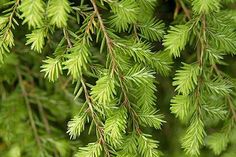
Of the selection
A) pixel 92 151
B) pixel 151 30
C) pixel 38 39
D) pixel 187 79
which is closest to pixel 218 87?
pixel 187 79

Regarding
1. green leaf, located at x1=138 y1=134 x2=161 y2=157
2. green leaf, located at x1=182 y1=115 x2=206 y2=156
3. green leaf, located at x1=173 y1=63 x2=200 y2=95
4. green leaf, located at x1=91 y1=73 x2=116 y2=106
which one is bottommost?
green leaf, located at x1=182 y1=115 x2=206 y2=156

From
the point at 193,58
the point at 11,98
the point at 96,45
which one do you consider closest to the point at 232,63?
the point at 193,58

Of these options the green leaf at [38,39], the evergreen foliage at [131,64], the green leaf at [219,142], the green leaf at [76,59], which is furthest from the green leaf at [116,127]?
the green leaf at [219,142]

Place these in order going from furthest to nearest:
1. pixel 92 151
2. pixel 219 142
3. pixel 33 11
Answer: pixel 219 142 → pixel 92 151 → pixel 33 11

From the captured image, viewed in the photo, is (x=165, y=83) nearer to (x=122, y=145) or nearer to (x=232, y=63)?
(x=232, y=63)

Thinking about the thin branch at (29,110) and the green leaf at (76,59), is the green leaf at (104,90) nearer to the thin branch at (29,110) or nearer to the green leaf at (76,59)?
the green leaf at (76,59)

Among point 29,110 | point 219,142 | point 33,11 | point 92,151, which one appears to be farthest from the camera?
point 29,110

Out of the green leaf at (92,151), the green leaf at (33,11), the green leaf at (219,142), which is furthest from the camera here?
the green leaf at (219,142)

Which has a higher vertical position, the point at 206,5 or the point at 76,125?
the point at 206,5

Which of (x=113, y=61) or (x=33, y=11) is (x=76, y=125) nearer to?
(x=113, y=61)

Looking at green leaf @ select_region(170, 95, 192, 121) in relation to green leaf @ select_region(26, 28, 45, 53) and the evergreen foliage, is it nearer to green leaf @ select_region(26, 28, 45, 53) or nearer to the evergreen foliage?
the evergreen foliage

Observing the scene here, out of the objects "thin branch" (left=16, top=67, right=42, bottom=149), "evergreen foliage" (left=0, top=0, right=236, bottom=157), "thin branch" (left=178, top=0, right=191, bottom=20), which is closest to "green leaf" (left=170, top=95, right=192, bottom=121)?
"evergreen foliage" (left=0, top=0, right=236, bottom=157)

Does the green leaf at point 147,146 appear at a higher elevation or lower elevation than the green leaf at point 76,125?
lower
